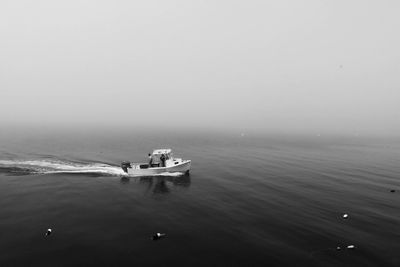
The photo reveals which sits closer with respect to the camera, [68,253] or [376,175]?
[68,253]

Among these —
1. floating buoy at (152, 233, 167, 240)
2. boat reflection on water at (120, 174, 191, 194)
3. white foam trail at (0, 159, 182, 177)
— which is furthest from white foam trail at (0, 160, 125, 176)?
floating buoy at (152, 233, 167, 240)

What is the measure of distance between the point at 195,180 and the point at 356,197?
107 feet

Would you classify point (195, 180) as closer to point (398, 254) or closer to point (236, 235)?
point (236, 235)

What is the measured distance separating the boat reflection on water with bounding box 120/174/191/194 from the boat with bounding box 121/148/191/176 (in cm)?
164

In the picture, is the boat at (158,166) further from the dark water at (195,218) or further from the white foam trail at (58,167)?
the white foam trail at (58,167)

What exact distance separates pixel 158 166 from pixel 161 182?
761cm

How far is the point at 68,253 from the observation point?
27188 millimetres

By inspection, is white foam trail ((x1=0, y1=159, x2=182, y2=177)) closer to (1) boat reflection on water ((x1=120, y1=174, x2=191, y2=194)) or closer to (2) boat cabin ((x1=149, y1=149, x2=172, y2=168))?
(1) boat reflection on water ((x1=120, y1=174, x2=191, y2=194))

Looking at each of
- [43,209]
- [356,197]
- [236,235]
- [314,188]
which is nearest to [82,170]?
[43,209]

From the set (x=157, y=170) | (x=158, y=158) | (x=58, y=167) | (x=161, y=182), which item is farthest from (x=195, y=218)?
(x=58, y=167)

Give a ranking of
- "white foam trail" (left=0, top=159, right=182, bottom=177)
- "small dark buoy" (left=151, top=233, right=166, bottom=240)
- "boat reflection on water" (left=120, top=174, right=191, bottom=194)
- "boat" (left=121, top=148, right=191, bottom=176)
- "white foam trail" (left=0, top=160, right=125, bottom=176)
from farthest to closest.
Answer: "white foam trail" (left=0, top=160, right=125, bottom=176)
"white foam trail" (left=0, top=159, right=182, bottom=177)
"boat" (left=121, top=148, right=191, bottom=176)
"boat reflection on water" (left=120, top=174, right=191, bottom=194)
"small dark buoy" (left=151, top=233, right=166, bottom=240)

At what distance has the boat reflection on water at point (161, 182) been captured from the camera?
51531 millimetres

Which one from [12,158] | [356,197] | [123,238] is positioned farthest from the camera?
[12,158]

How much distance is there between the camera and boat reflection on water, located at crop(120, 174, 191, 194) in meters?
51.5
